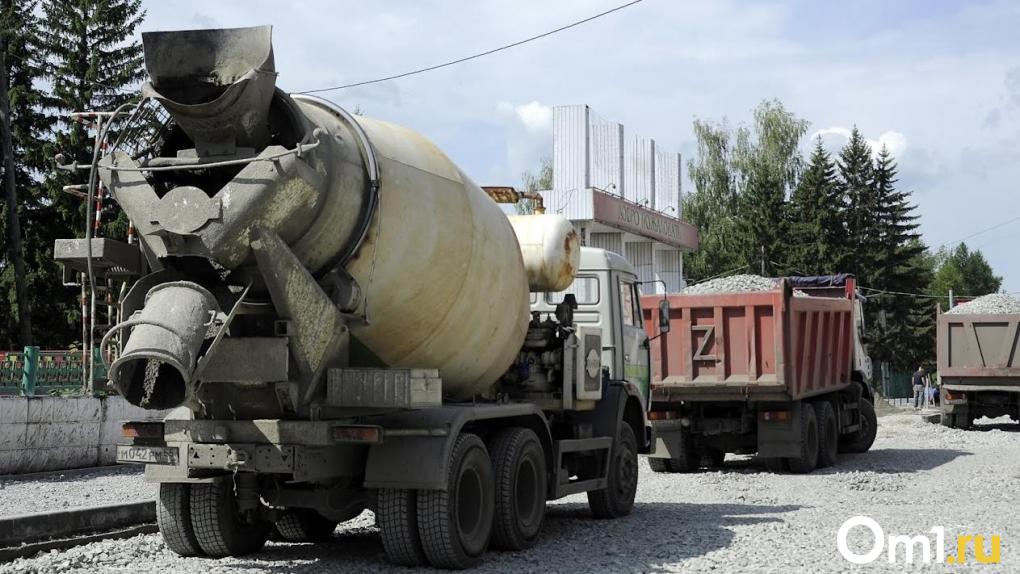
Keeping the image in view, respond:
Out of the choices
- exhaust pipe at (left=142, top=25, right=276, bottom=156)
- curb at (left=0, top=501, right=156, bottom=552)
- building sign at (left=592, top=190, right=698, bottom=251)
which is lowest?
curb at (left=0, top=501, right=156, bottom=552)

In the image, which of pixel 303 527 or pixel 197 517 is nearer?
pixel 197 517

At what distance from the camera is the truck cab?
40.8 feet

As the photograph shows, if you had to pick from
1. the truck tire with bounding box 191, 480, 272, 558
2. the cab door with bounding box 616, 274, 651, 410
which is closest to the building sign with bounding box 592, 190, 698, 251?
the cab door with bounding box 616, 274, 651, 410

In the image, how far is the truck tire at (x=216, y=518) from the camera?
8609 mm

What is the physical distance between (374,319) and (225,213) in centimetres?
139

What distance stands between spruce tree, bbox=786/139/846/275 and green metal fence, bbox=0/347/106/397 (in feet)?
163

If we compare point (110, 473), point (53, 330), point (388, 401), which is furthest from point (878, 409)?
point (388, 401)

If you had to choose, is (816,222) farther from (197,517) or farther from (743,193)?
(197,517)

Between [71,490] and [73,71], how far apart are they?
2686 centimetres

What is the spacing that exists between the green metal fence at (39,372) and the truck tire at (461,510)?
30.5 feet

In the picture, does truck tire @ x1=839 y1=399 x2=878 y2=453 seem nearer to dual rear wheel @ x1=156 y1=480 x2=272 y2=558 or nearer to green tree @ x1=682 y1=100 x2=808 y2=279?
dual rear wheel @ x1=156 y1=480 x2=272 y2=558

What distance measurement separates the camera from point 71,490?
546 inches

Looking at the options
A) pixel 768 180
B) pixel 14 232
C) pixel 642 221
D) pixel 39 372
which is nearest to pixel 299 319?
pixel 39 372

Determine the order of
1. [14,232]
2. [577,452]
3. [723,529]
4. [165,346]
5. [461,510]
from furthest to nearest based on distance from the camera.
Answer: [14,232]
[577,452]
[723,529]
[461,510]
[165,346]
